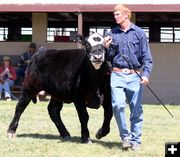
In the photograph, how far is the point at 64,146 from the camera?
8.29m

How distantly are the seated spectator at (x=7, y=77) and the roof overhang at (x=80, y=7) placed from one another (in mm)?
1727

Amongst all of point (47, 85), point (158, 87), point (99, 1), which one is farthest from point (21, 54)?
point (47, 85)

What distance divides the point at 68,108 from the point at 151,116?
120 inches

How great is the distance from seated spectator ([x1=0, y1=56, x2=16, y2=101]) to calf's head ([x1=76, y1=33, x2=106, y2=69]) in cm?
1107

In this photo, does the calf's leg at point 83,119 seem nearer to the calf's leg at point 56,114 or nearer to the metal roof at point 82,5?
the calf's leg at point 56,114

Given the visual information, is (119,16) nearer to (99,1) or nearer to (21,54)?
(99,1)

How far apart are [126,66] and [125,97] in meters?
0.43

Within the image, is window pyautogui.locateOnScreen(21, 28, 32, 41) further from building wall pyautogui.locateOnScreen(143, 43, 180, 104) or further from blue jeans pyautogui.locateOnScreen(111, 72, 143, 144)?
blue jeans pyautogui.locateOnScreen(111, 72, 143, 144)

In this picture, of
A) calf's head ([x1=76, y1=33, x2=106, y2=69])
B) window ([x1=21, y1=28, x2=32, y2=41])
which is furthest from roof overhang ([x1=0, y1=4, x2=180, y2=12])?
calf's head ([x1=76, y1=33, x2=106, y2=69])

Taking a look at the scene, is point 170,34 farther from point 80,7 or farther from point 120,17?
point 120,17

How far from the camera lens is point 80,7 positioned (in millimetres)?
19016

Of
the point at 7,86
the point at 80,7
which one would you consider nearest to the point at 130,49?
the point at 80,7

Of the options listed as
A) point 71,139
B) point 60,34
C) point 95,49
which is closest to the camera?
point 95,49

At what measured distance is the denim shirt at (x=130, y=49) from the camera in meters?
7.84
